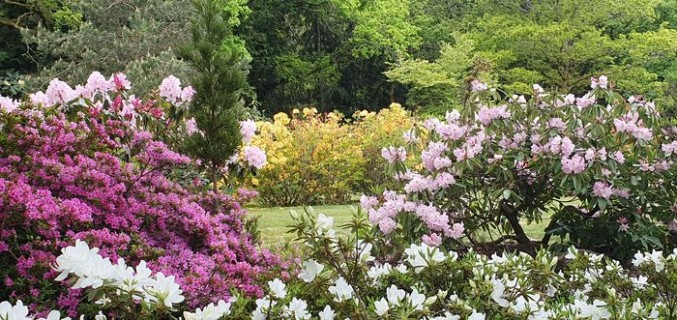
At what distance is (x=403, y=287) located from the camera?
2.33m

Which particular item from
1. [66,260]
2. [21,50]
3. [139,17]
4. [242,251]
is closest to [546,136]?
[242,251]

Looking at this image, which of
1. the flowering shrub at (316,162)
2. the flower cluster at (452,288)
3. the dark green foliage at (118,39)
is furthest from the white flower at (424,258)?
the dark green foliage at (118,39)

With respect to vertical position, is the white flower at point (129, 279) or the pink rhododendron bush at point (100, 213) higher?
the white flower at point (129, 279)

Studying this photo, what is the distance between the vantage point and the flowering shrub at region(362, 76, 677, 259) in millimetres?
3990

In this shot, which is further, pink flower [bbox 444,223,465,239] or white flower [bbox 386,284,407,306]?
pink flower [bbox 444,223,465,239]

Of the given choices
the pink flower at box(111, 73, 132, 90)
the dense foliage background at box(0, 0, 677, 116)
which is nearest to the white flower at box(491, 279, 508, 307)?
the pink flower at box(111, 73, 132, 90)

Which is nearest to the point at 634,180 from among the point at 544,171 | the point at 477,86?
the point at 544,171

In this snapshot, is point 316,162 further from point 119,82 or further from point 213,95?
point 119,82

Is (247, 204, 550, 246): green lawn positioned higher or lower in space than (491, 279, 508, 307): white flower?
lower

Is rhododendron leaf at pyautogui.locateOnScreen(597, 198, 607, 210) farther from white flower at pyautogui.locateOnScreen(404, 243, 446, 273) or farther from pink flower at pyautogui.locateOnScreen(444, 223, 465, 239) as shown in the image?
white flower at pyautogui.locateOnScreen(404, 243, 446, 273)

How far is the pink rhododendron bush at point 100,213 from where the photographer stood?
8.79 ft

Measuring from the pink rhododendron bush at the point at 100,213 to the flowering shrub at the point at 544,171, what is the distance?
41.7 inches

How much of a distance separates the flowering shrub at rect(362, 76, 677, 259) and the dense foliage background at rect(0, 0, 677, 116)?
5.04 meters

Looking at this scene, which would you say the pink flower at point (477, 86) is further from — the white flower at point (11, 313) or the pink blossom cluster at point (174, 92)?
the white flower at point (11, 313)
